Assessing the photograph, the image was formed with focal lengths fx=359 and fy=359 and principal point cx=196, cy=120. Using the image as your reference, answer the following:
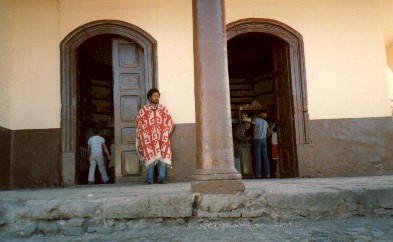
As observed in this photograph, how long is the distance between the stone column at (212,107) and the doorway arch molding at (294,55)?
299cm

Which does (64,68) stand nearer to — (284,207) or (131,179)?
(131,179)

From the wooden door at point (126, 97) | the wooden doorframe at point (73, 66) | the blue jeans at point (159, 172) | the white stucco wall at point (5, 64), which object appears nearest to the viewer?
the blue jeans at point (159, 172)

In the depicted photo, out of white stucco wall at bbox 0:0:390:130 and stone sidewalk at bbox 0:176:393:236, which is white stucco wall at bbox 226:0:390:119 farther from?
stone sidewalk at bbox 0:176:393:236

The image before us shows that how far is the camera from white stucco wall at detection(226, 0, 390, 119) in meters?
6.87

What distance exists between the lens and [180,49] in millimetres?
6750

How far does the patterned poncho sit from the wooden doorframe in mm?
798

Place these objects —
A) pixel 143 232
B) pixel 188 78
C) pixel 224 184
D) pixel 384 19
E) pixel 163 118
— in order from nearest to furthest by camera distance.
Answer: pixel 143 232 < pixel 224 184 < pixel 163 118 < pixel 188 78 < pixel 384 19

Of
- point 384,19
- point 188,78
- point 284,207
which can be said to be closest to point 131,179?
point 188,78

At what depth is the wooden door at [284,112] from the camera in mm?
6909

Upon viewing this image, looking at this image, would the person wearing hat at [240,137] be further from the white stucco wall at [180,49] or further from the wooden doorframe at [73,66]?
the wooden doorframe at [73,66]

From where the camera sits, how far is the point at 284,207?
11.8 feet

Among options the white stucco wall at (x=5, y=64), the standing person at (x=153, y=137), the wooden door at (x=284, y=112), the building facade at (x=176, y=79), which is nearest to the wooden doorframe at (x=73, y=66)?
the building facade at (x=176, y=79)

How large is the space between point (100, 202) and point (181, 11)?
446cm

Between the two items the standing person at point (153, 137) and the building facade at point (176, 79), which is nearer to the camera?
the standing person at point (153, 137)
